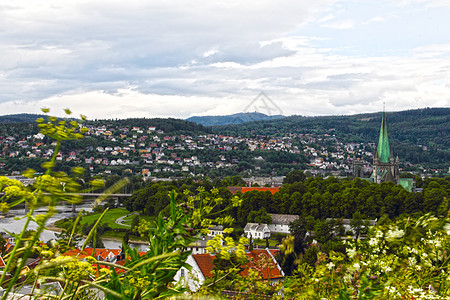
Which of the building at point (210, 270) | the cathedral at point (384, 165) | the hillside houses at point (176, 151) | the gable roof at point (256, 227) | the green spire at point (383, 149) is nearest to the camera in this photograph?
the building at point (210, 270)

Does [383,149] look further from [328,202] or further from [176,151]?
[176,151]

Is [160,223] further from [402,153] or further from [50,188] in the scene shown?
[402,153]

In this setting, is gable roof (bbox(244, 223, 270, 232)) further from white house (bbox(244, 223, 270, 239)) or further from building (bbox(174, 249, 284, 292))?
building (bbox(174, 249, 284, 292))

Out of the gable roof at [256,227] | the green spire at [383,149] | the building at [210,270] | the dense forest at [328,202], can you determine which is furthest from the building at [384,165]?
the building at [210,270]

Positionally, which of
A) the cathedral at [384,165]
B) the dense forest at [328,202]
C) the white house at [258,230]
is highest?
the cathedral at [384,165]

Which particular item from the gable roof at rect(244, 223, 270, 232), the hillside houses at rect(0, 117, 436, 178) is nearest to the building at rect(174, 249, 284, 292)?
the gable roof at rect(244, 223, 270, 232)

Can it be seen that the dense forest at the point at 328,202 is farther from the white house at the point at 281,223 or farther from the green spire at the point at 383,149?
the green spire at the point at 383,149

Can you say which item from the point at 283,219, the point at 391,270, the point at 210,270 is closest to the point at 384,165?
the point at 283,219

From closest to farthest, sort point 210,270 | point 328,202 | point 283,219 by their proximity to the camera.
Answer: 1. point 210,270
2. point 283,219
3. point 328,202

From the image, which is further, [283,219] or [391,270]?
[283,219]
